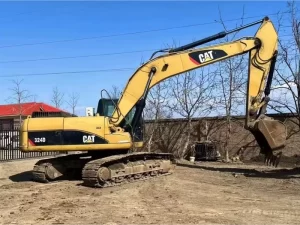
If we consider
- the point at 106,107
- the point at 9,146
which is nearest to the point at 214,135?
the point at 9,146

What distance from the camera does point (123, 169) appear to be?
491 inches

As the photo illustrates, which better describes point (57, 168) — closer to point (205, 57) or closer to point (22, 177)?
point (22, 177)

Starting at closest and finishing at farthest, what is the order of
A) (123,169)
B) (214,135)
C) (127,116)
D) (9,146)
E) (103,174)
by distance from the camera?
(103,174) → (123,169) → (127,116) → (9,146) → (214,135)

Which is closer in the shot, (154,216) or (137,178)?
(154,216)

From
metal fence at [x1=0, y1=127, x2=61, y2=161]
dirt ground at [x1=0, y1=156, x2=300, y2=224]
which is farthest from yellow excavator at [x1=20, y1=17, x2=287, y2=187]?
metal fence at [x1=0, y1=127, x2=61, y2=161]

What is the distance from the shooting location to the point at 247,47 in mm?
13688

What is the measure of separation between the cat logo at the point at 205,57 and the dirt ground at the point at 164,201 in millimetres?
3735

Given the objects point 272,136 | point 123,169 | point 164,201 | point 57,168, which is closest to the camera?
point 164,201

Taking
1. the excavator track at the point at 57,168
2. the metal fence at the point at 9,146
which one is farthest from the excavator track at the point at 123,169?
the metal fence at the point at 9,146

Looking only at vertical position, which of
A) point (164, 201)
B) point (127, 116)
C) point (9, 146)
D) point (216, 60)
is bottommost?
point (164, 201)

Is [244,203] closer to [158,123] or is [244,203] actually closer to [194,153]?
[194,153]

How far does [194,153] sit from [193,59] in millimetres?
9890

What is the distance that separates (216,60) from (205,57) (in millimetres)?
374

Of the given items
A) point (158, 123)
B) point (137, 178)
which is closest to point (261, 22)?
point (137, 178)
